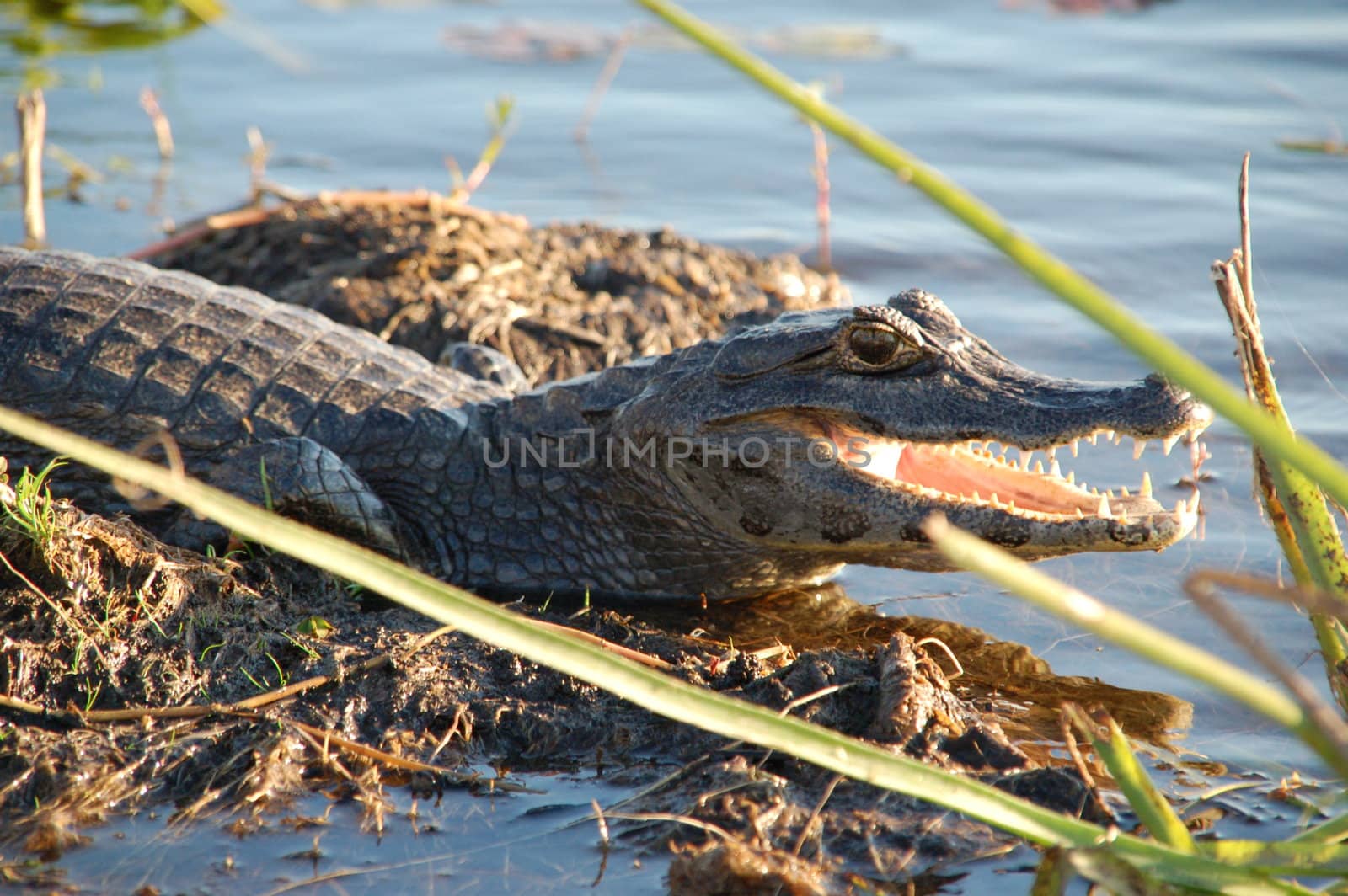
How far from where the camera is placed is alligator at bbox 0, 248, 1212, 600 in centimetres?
363

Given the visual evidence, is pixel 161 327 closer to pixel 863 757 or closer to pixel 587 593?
pixel 587 593

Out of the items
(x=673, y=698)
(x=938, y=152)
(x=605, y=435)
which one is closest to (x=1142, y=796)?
(x=673, y=698)

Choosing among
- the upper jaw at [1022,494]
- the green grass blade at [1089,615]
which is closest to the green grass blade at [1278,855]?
the green grass blade at [1089,615]

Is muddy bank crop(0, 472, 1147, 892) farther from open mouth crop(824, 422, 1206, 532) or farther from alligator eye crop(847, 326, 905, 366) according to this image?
alligator eye crop(847, 326, 905, 366)

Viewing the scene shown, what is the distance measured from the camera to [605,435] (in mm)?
4188

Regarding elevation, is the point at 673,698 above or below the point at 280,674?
above

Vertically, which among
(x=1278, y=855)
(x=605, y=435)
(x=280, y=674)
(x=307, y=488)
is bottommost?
(x=280, y=674)

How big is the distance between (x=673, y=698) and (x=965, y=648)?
2.17 m

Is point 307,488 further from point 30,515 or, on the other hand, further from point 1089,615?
point 1089,615

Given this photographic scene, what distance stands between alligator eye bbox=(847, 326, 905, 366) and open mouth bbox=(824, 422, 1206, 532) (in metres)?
0.21

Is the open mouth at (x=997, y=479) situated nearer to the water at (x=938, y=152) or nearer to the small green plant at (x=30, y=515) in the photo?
the water at (x=938, y=152)

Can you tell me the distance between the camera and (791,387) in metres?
3.78

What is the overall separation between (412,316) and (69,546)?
7.87 feet

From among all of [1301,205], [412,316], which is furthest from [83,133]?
[1301,205]
